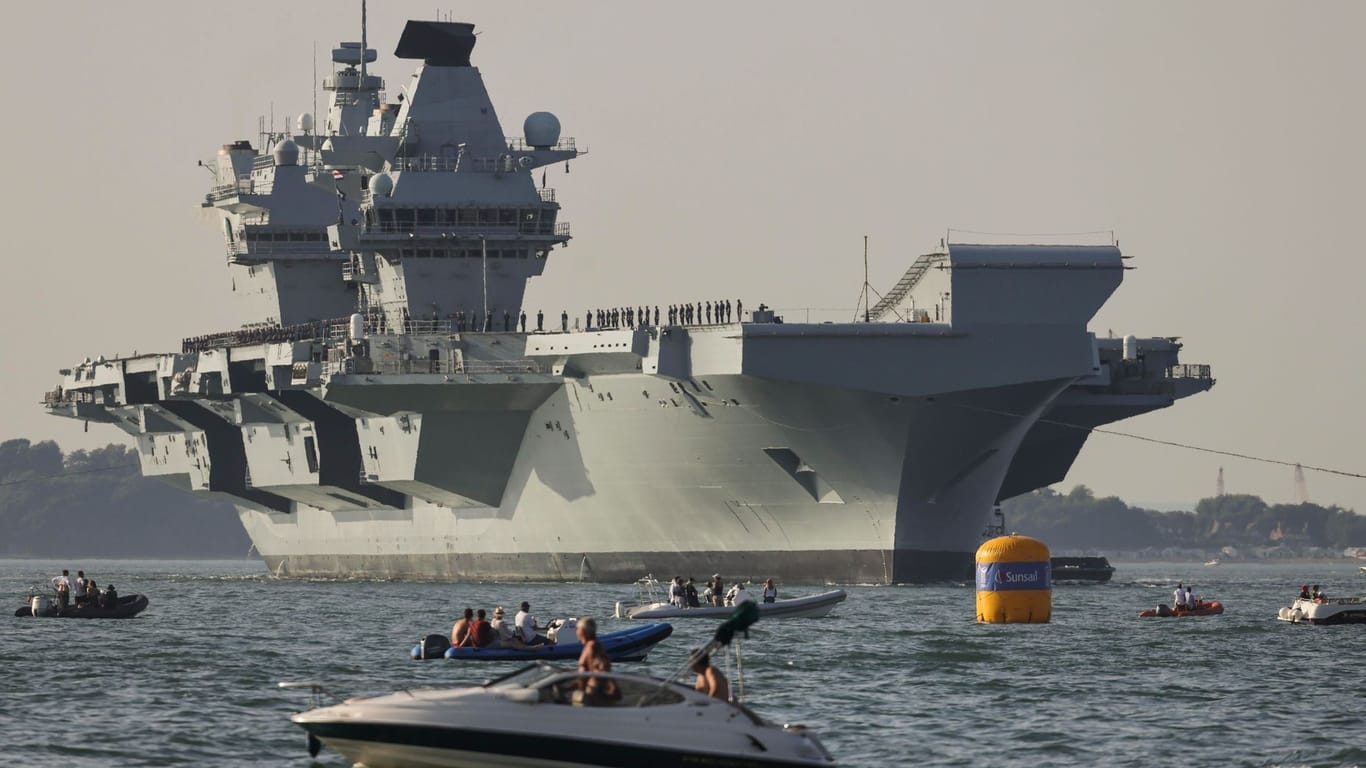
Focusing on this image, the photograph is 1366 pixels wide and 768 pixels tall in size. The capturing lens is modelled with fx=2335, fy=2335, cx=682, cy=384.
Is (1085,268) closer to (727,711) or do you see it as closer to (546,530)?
(546,530)

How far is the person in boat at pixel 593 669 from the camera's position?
2220 centimetres

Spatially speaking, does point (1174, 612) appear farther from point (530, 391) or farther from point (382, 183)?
point (382, 183)

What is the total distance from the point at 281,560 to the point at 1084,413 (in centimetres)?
3495

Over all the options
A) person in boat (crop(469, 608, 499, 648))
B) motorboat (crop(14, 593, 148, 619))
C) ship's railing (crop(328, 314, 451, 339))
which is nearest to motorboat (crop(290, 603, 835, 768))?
person in boat (crop(469, 608, 499, 648))

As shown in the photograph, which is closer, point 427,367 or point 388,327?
point 427,367

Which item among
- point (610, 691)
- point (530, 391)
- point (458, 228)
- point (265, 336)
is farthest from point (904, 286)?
point (610, 691)

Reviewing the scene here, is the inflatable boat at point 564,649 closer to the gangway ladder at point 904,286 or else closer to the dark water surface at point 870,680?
the dark water surface at point 870,680

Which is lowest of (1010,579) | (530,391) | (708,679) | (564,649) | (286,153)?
(708,679)

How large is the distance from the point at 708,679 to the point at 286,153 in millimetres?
68495

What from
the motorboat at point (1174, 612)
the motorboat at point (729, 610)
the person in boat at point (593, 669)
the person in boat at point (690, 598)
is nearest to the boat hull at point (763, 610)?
the motorboat at point (729, 610)

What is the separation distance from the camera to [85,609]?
2062 inches

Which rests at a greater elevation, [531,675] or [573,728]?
[531,675]

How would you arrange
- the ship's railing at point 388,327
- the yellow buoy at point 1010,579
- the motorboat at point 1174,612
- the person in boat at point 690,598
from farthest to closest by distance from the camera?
the ship's railing at point 388,327
the motorboat at point 1174,612
the person in boat at point 690,598
the yellow buoy at point 1010,579

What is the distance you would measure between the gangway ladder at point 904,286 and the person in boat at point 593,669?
35.3 metres
